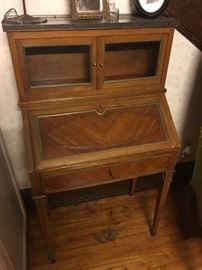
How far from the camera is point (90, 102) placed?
1212mm

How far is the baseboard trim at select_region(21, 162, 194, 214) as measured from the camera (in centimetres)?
176

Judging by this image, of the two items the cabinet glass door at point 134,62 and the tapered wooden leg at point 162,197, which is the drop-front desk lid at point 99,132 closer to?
the cabinet glass door at point 134,62

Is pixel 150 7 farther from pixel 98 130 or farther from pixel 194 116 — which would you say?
pixel 194 116

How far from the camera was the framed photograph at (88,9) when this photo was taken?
3.47 feet

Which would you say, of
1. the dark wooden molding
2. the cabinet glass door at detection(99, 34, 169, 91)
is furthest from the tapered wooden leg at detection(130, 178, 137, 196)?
the dark wooden molding

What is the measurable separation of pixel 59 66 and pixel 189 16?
2.53 ft

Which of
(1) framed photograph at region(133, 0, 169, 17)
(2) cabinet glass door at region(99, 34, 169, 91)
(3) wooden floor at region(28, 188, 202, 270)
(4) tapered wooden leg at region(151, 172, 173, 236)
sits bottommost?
(3) wooden floor at region(28, 188, 202, 270)

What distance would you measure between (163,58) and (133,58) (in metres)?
0.17

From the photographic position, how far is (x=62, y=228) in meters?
1.70

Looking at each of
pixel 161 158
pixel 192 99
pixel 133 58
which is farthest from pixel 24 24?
pixel 192 99

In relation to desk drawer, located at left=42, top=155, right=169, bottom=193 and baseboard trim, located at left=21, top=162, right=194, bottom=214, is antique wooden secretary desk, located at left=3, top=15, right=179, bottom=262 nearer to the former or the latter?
desk drawer, located at left=42, top=155, right=169, bottom=193

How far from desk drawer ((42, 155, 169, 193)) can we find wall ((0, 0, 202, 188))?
1.68ft

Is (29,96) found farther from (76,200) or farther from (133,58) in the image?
(76,200)

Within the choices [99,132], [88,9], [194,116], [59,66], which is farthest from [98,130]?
[194,116]
